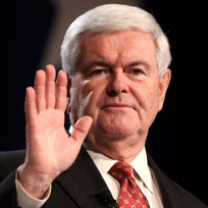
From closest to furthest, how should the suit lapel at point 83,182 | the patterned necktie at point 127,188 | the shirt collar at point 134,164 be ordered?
the suit lapel at point 83,182
the patterned necktie at point 127,188
the shirt collar at point 134,164

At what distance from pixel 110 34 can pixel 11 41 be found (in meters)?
0.83

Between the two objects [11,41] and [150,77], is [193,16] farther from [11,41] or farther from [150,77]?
[11,41]

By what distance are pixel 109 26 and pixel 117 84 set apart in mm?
335

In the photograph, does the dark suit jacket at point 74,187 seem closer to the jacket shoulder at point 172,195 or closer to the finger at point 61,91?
the jacket shoulder at point 172,195

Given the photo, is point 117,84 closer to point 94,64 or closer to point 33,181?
point 94,64

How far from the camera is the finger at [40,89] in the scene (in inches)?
53.1

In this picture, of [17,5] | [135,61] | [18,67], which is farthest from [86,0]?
[135,61]

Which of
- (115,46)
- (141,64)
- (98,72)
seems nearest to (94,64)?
(98,72)

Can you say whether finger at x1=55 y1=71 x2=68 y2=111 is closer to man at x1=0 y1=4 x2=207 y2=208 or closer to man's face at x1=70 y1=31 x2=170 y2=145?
man at x1=0 y1=4 x2=207 y2=208

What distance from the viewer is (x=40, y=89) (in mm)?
1358

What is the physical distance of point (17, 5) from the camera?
2.36 meters

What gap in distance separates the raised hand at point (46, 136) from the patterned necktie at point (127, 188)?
42 centimetres

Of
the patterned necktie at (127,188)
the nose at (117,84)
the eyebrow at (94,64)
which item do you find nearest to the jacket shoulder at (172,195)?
the patterned necktie at (127,188)

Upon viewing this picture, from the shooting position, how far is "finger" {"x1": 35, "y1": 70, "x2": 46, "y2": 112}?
4.43 feet
